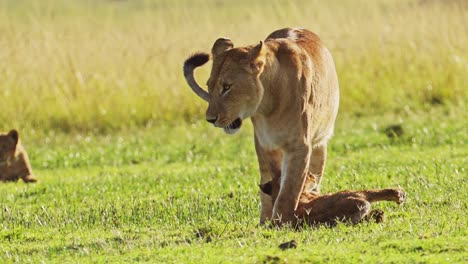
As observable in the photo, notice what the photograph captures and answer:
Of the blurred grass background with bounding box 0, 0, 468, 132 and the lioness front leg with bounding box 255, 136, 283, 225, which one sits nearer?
the lioness front leg with bounding box 255, 136, 283, 225

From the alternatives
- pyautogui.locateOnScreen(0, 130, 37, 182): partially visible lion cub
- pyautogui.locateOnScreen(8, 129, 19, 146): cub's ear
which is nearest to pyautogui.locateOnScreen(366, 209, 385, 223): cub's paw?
pyautogui.locateOnScreen(0, 130, 37, 182): partially visible lion cub

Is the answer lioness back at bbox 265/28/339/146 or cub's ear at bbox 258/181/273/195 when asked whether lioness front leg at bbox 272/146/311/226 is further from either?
lioness back at bbox 265/28/339/146

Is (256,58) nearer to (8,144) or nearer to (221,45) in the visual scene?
(221,45)

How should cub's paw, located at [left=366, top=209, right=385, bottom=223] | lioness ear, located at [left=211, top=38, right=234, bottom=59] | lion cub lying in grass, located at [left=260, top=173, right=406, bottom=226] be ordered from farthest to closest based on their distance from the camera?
lioness ear, located at [left=211, top=38, right=234, bottom=59]
cub's paw, located at [left=366, top=209, right=385, bottom=223]
lion cub lying in grass, located at [left=260, top=173, right=406, bottom=226]

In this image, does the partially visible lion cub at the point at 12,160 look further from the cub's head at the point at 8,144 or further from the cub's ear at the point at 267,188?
the cub's ear at the point at 267,188

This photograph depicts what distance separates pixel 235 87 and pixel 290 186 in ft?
2.57

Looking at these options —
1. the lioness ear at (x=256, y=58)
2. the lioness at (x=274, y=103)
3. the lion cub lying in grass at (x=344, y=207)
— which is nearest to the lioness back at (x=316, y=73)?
the lioness at (x=274, y=103)

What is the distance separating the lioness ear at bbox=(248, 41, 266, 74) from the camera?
761 cm

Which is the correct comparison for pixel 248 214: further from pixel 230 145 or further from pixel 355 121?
pixel 355 121

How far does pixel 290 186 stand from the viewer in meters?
7.69

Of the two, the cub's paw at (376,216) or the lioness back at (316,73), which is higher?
the lioness back at (316,73)

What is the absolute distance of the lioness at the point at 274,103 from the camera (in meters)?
7.61

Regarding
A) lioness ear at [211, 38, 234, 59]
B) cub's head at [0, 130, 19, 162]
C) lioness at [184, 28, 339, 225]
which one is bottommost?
cub's head at [0, 130, 19, 162]

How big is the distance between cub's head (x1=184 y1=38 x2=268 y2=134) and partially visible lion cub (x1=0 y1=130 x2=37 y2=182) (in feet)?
16.1
